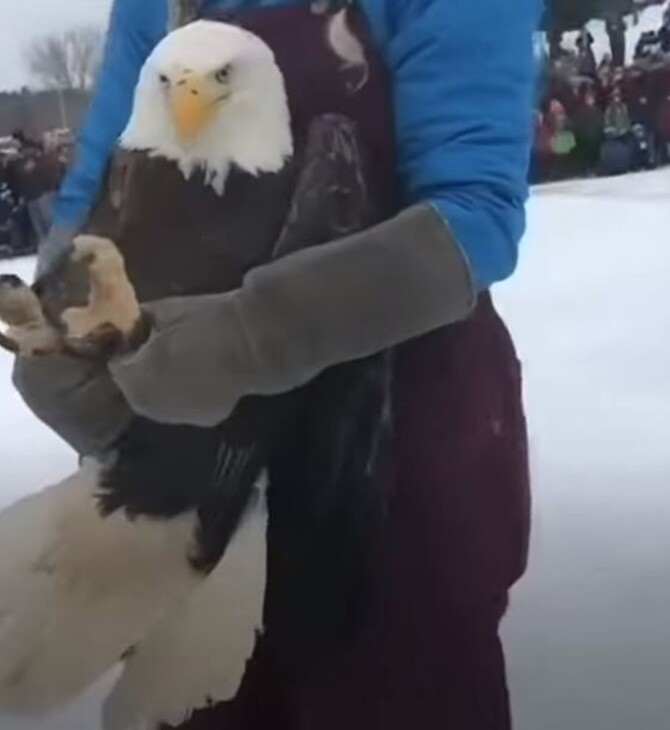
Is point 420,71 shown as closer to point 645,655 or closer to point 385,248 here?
point 385,248

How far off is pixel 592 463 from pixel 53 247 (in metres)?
0.26

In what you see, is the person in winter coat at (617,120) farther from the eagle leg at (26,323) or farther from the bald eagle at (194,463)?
the eagle leg at (26,323)

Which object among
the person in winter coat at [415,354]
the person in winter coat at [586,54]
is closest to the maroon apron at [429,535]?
the person in winter coat at [415,354]

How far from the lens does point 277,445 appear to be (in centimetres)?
67

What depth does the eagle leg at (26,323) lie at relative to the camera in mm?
650

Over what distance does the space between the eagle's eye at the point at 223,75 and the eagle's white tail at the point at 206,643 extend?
18 centimetres

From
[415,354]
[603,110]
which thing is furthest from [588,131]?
[415,354]

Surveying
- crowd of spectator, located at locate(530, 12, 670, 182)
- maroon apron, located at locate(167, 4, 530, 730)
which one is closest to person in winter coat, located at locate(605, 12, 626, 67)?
crowd of spectator, located at locate(530, 12, 670, 182)

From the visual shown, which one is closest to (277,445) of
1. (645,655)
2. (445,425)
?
(445,425)

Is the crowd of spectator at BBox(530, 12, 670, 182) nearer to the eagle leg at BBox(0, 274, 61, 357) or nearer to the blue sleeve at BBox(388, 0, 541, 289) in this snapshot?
the blue sleeve at BBox(388, 0, 541, 289)

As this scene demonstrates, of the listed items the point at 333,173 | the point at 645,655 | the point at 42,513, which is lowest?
the point at 645,655

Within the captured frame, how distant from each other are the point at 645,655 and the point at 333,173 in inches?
10.7

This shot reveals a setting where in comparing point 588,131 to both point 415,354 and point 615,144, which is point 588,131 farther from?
point 415,354

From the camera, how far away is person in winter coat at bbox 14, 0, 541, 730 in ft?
2.07
